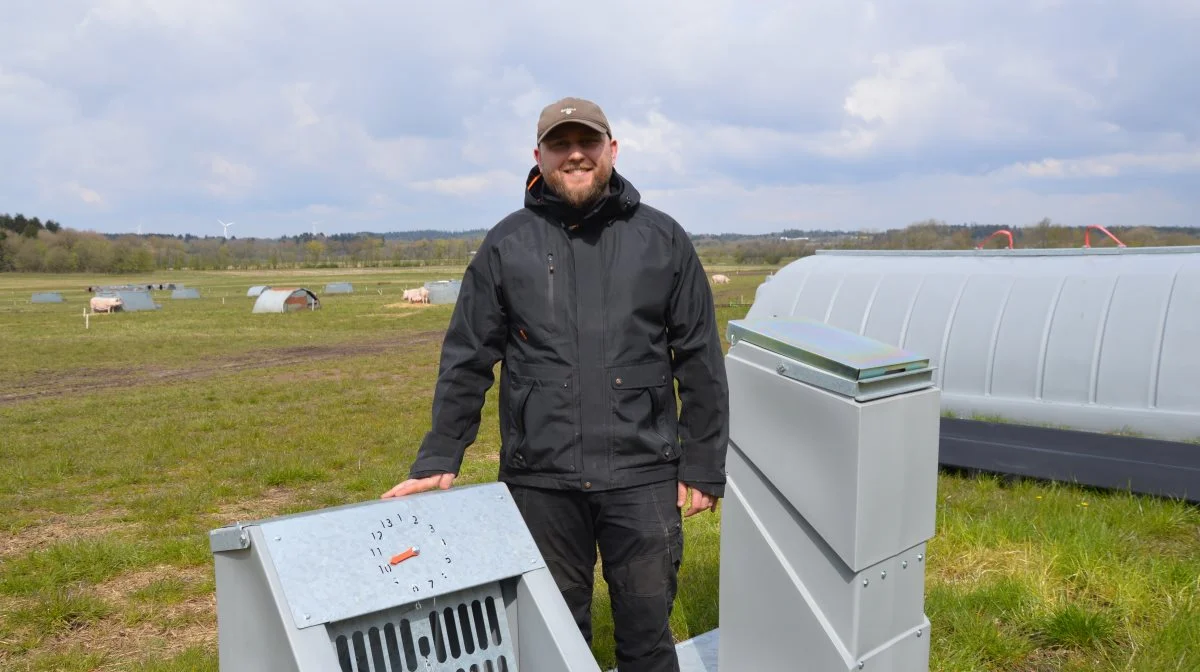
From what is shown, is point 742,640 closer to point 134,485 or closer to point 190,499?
point 190,499

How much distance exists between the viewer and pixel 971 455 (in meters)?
6.03

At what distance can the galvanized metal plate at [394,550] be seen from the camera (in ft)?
5.48

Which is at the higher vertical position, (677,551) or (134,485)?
(677,551)

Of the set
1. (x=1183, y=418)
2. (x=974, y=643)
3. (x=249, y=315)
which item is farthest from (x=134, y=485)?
(x=249, y=315)

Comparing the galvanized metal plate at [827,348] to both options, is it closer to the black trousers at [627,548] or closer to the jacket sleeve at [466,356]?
the black trousers at [627,548]

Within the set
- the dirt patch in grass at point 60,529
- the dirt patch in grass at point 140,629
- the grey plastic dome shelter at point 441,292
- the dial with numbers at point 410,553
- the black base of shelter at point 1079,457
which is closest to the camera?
the dial with numbers at point 410,553

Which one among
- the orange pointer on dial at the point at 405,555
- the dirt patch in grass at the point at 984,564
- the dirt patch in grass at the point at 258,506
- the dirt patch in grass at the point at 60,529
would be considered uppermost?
the orange pointer on dial at the point at 405,555

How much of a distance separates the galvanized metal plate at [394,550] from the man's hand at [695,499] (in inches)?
27.8

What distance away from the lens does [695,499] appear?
2592mm

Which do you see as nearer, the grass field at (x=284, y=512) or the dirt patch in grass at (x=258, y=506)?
the grass field at (x=284, y=512)

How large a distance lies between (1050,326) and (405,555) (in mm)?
6596

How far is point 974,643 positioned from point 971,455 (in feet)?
9.24

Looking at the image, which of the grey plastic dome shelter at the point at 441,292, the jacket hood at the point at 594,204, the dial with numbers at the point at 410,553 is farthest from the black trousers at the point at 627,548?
the grey plastic dome shelter at the point at 441,292

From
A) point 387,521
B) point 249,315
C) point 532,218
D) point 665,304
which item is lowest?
point 249,315
